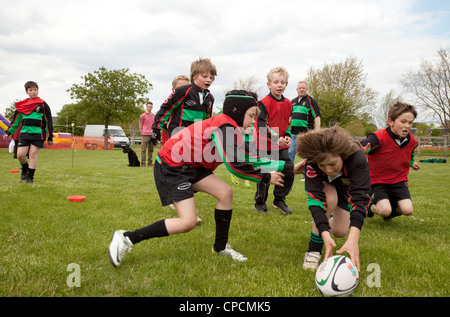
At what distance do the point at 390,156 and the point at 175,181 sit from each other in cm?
335

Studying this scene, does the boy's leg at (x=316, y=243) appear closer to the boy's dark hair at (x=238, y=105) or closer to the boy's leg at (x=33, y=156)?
the boy's dark hair at (x=238, y=105)

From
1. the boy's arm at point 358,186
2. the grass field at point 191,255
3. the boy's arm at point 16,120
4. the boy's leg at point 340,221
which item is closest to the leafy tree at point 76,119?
the boy's arm at point 16,120

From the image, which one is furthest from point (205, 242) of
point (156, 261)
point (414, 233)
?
point (414, 233)

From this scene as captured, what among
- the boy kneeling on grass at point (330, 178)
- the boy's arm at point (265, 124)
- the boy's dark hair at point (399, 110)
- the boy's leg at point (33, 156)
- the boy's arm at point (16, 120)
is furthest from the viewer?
the boy's arm at point (16, 120)

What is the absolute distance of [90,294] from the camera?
8.49 feet

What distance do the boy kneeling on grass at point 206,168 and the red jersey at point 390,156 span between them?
242 cm

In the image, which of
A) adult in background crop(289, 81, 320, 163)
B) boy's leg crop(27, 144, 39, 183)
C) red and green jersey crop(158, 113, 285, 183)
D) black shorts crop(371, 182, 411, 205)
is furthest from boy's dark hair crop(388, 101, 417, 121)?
boy's leg crop(27, 144, 39, 183)

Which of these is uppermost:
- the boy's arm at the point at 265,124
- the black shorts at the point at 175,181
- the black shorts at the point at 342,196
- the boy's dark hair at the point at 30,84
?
the boy's dark hair at the point at 30,84

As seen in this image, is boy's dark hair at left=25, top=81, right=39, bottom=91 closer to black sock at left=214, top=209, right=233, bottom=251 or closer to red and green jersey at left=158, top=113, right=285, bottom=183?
red and green jersey at left=158, top=113, right=285, bottom=183

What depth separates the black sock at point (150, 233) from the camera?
10.5ft

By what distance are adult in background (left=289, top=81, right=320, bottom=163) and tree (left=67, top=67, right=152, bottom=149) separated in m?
26.7

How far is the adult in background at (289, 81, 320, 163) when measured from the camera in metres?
8.84

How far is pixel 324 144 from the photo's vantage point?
2.91 metres

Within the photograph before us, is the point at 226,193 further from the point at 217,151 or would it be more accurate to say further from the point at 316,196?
the point at 316,196
